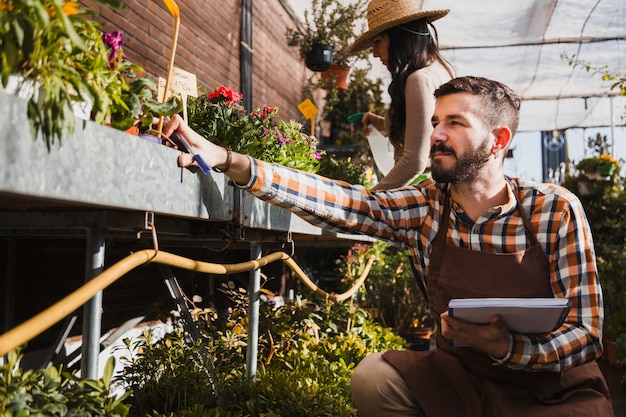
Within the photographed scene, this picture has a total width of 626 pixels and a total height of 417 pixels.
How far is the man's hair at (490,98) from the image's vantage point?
2016mm

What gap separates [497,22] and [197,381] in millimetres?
5998

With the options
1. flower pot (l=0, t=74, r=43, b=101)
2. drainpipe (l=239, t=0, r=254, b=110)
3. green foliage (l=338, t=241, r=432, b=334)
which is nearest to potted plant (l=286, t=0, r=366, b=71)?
drainpipe (l=239, t=0, r=254, b=110)

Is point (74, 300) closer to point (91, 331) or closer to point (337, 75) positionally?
point (91, 331)

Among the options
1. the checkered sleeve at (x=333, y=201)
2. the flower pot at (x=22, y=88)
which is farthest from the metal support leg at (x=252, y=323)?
the flower pot at (x=22, y=88)

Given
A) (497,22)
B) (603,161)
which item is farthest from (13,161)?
(603,161)

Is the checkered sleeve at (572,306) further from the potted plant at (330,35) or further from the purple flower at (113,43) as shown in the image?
the potted plant at (330,35)

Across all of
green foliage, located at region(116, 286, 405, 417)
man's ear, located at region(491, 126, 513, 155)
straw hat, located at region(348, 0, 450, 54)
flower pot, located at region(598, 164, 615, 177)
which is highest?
straw hat, located at region(348, 0, 450, 54)

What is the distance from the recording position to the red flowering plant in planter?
208cm

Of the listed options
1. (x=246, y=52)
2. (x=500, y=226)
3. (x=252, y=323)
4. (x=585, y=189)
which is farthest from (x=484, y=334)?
(x=585, y=189)

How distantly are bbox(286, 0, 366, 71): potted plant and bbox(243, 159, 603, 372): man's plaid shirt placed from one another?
4.00 meters

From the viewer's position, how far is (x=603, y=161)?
745 centimetres

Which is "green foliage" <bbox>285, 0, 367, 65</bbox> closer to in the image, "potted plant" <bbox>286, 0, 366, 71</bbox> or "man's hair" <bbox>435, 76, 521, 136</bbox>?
"potted plant" <bbox>286, 0, 366, 71</bbox>

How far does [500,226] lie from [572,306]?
0.31m

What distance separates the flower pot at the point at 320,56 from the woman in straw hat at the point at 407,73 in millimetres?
3096
